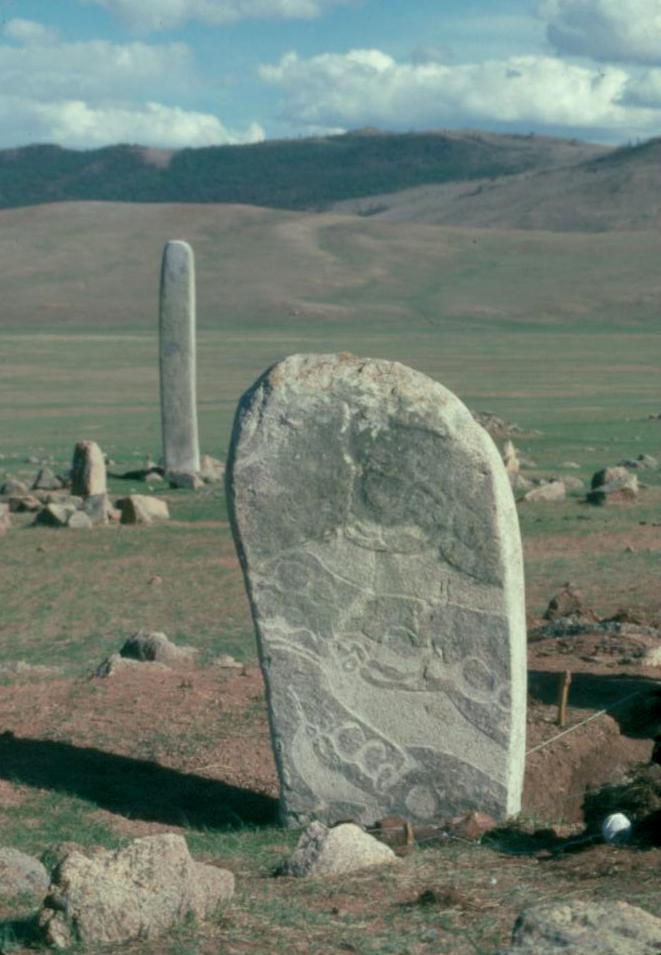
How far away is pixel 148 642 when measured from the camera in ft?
40.4

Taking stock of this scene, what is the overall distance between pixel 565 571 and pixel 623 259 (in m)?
87.2

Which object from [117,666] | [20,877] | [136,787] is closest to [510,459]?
[117,666]

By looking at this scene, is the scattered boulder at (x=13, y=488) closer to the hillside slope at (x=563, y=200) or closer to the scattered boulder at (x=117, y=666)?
the scattered boulder at (x=117, y=666)

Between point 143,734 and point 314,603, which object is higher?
point 314,603

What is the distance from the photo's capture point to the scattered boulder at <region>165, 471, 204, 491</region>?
962 inches

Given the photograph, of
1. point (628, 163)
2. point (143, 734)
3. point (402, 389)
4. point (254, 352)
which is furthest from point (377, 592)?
point (628, 163)

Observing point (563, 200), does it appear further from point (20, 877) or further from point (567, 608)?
point (20, 877)

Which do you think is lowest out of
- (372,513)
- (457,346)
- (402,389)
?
(457,346)

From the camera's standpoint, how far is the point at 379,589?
786 centimetres

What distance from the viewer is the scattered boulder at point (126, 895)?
575 cm

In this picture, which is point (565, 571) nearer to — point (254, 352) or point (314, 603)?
point (314, 603)

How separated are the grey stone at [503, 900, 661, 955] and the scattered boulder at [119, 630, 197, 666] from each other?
24.1ft

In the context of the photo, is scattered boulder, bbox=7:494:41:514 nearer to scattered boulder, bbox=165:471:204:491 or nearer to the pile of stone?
scattered boulder, bbox=165:471:204:491

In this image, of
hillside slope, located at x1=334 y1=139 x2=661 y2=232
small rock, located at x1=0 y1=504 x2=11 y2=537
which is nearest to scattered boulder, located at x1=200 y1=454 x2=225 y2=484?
small rock, located at x1=0 y1=504 x2=11 y2=537
